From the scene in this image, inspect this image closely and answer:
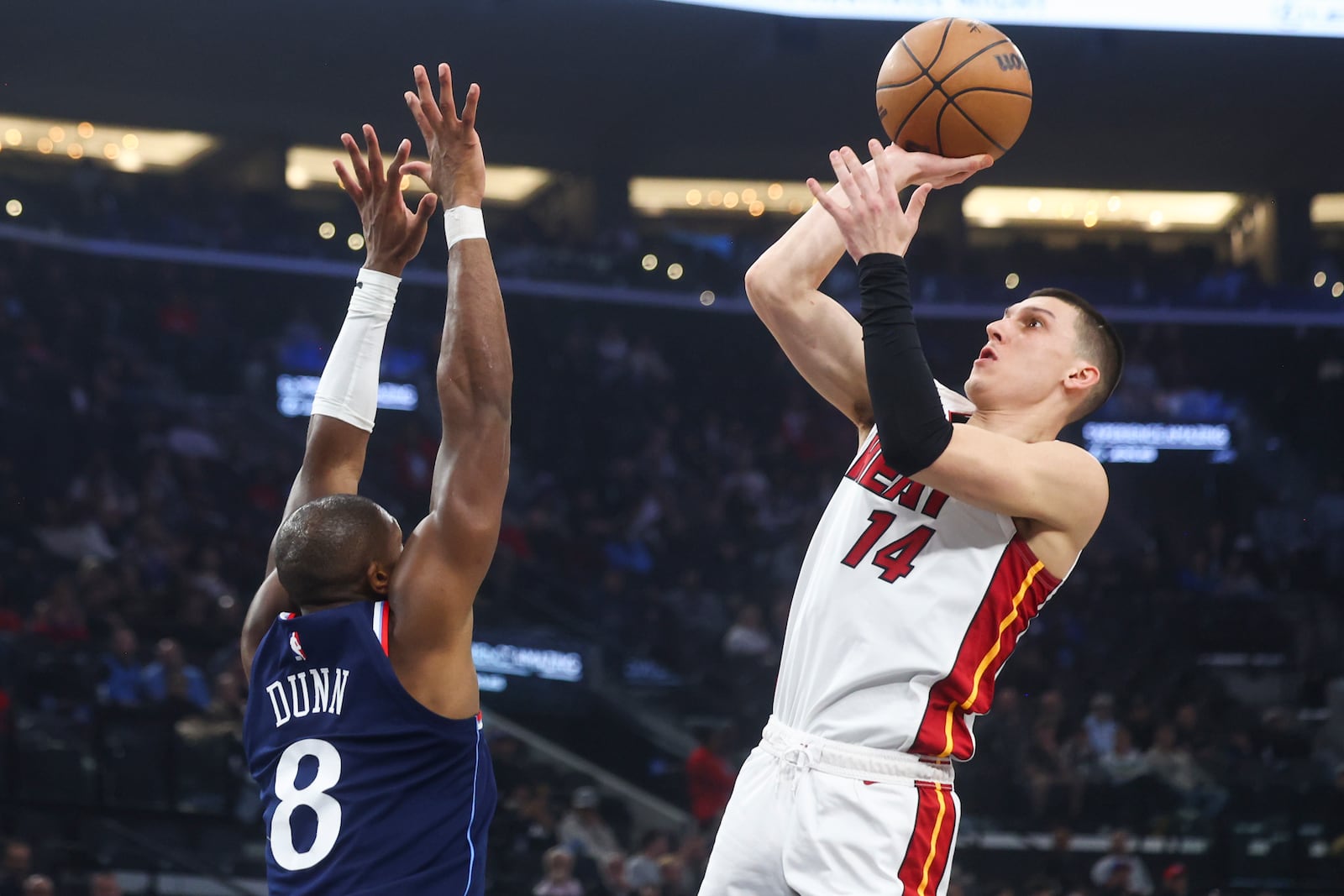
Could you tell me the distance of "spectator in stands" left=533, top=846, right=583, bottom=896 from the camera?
9.05m

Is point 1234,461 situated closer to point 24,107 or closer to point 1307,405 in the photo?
point 1307,405

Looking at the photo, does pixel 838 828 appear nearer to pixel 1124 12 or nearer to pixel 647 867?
pixel 647 867

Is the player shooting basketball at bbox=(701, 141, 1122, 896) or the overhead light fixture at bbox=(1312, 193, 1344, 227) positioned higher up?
the overhead light fixture at bbox=(1312, 193, 1344, 227)

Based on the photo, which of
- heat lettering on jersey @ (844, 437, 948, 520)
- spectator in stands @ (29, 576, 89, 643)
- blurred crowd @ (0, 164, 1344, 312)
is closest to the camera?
heat lettering on jersey @ (844, 437, 948, 520)

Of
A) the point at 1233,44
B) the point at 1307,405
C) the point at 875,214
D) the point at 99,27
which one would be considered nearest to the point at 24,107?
the point at 99,27

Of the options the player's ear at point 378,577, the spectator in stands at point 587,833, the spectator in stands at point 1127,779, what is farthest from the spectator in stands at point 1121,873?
the player's ear at point 378,577

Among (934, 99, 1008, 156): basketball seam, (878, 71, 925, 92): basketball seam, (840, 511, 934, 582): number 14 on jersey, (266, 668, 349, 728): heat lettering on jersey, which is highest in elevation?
(878, 71, 925, 92): basketball seam

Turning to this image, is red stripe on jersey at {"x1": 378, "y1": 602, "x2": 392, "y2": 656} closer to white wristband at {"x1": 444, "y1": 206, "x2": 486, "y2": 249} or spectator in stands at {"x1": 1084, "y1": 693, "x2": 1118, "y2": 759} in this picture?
white wristband at {"x1": 444, "y1": 206, "x2": 486, "y2": 249}

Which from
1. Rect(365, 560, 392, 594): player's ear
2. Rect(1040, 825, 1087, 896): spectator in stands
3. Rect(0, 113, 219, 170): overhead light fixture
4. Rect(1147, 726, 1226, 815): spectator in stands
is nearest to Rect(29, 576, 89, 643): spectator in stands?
Rect(1040, 825, 1087, 896): spectator in stands

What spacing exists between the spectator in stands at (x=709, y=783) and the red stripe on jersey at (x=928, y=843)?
25.2ft

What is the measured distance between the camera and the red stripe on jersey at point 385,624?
8.68 ft

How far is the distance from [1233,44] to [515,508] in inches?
411

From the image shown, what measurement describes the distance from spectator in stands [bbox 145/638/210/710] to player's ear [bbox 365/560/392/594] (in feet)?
26.5

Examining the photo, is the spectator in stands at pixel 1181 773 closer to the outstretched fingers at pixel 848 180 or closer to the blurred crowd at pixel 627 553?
the blurred crowd at pixel 627 553
